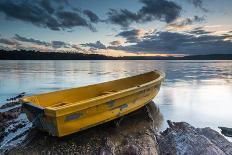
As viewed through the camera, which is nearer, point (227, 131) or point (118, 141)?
point (118, 141)

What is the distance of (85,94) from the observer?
9.54m

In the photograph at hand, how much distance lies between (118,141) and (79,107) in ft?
4.96

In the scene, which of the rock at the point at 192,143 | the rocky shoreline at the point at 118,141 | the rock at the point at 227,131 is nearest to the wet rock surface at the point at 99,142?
the rocky shoreline at the point at 118,141

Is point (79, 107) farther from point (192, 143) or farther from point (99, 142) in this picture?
point (192, 143)

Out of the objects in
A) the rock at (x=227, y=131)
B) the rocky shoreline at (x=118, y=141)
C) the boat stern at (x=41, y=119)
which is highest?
the boat stern at (x=41, y=119)

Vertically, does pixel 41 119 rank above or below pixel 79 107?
below

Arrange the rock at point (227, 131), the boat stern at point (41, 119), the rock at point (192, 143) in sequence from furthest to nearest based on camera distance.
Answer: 1. the rock at point (227, 131)
2. the boat stern at point (41, 119)
3. the rock at point (192, 143)

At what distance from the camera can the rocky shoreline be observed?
6145 mm

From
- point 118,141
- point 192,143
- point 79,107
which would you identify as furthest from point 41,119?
point 192,143

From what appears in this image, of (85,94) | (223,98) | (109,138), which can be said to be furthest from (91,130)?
(223,98)

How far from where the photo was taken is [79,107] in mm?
6355

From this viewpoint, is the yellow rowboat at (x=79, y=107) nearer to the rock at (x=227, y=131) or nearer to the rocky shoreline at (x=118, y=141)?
the rocky shoreline at (x=118, y=141)

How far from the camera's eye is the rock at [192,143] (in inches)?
234

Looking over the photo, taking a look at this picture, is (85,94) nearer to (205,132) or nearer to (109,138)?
(109,138)
